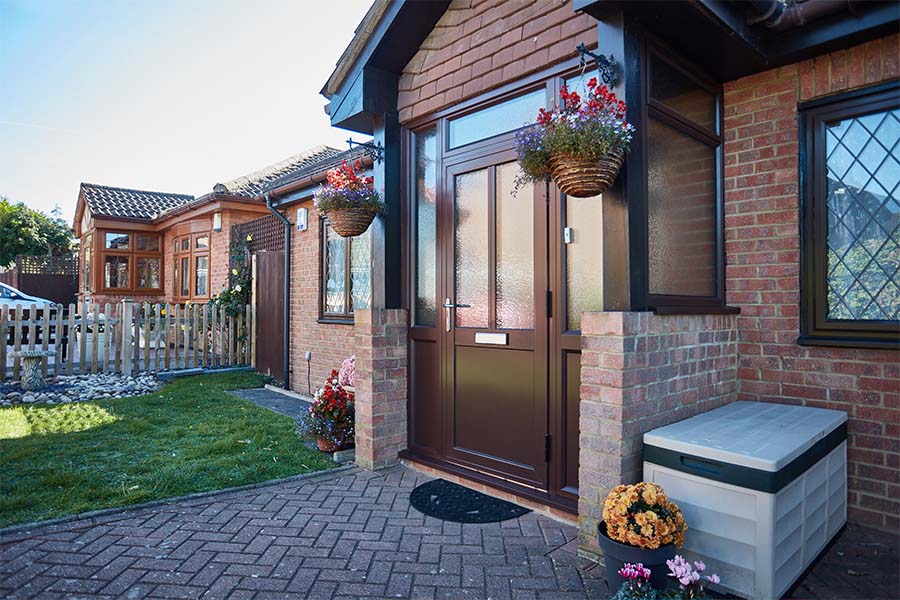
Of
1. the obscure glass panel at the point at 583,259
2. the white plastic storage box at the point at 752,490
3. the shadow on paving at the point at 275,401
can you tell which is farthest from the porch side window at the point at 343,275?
the white plastic storage box at the point at 752,490

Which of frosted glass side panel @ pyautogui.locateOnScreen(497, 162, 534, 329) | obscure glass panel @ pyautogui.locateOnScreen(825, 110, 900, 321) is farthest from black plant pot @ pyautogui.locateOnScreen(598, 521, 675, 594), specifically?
obscure glass panel @ pyautogui.locateOnScreen(825, 110, 900, 321)

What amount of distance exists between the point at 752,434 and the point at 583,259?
132cm

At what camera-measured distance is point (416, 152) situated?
4516 mm

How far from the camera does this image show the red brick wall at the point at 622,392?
268 cm

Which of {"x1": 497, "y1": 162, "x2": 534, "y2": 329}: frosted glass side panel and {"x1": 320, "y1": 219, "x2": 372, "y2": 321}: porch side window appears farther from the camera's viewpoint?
{"x1": 320, "y1": 219, "x2": 372, "y2": 321}: porch side window

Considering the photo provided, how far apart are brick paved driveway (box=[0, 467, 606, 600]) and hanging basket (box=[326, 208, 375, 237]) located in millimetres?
2106

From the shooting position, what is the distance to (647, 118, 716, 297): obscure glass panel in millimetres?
3092

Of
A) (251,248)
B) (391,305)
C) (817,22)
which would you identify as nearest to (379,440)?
(391,305)

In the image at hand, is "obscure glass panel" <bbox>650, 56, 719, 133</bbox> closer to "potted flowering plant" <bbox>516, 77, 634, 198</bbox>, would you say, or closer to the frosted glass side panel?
"potted flowering plant" <bbox>516, 77, 634, 198</bbox>

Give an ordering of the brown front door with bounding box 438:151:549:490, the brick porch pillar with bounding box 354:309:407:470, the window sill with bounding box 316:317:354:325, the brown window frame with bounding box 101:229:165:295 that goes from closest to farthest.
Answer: the brown front door with bounding box 438:151:549:490
the brick porch pillar with bounding box 354:309:407:470
the window sill with bounding box 316:317:354:325
the brown window frame with bounding box 101:229:165:295

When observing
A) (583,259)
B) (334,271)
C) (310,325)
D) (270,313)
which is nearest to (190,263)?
(270,313)

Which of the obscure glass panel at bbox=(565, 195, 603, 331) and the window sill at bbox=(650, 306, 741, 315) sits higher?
the obscure glass panel at bbox=(565, 195, 603, 331)

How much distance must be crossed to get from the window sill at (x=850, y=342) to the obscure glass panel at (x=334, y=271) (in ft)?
16.7

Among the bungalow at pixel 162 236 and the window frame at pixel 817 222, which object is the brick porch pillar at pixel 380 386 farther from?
the bungalow at pixel 162 236
